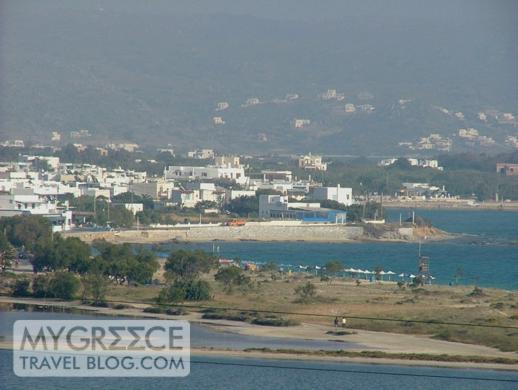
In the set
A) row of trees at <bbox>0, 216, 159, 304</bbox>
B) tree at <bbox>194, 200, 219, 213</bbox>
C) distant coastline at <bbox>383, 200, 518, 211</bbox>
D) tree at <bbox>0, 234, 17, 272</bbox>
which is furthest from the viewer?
distant coastline at <bbox>383, 200, 518, 211</bbox>

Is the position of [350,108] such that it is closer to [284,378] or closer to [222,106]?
[222,106]

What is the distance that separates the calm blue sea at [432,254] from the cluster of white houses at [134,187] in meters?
4.53

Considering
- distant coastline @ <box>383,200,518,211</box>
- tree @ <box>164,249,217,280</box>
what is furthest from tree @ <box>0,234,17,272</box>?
distant coastline @ <box>383,200,518,211</box>

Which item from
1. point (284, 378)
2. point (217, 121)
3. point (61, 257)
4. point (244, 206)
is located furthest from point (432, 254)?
point (217, 121)

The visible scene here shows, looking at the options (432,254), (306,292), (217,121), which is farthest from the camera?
(217,121)

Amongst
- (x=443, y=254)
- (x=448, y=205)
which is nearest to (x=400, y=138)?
(x=448, y=205)

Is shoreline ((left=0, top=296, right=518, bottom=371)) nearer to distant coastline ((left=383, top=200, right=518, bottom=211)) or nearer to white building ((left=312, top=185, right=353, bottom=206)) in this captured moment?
white building ((left=312, top=185, right=353, bottom=206))

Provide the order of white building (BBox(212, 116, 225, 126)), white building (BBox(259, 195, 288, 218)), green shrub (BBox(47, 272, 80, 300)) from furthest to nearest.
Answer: white building (BBox(212, 116, 225, 126)) → white building (BBox(259, 195, 288, 218)) → green shrub (BBox(47, 272, 80, 300))

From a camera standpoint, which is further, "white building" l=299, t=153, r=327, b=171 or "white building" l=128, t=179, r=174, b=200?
"white building" l=299, t=153, r=327, b=171

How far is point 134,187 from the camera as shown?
56.0 metres

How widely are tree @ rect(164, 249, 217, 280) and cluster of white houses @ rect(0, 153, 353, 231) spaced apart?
1164 centimetres

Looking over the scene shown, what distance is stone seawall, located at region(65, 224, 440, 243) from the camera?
40.3 m

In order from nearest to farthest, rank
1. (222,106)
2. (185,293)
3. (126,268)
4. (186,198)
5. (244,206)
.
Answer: (185,293) < (126,268) < (244,206) < (186,198) < (222,106)

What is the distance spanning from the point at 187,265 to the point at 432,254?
1304 cm
